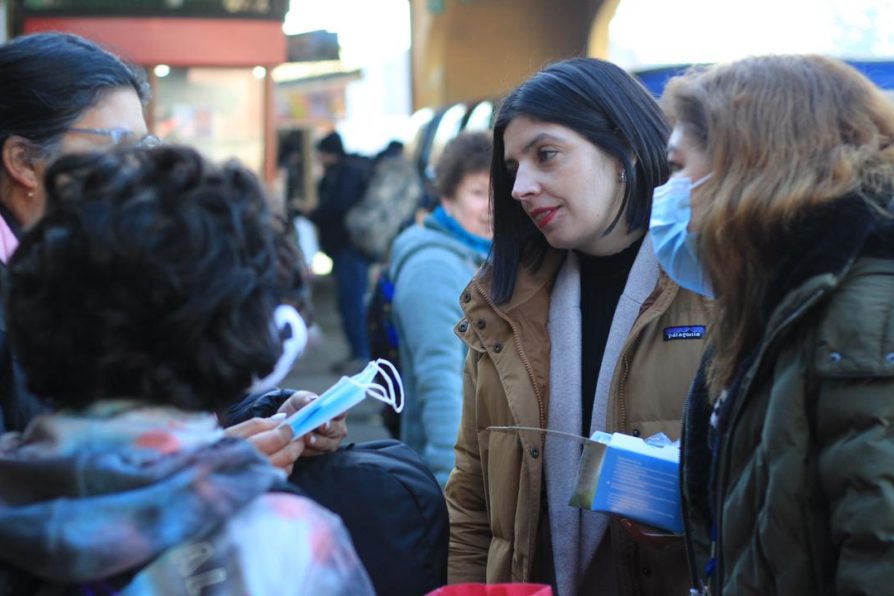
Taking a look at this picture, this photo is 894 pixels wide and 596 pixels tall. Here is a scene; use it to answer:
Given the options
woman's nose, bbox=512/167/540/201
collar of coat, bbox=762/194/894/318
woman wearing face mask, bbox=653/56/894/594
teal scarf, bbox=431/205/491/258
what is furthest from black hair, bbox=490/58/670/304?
teal scarf, bbox=431/205/491/258

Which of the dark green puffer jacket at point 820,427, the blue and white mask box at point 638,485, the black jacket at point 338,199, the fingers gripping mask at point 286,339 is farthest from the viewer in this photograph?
the black jacket at point 338,199

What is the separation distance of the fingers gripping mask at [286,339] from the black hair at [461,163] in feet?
9.43

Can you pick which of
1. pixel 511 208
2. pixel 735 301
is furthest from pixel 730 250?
pixel 511 208

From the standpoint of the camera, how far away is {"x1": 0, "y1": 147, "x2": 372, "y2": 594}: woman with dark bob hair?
1325 millimetres

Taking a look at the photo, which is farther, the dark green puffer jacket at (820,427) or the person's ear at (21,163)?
the person's ear at (21,163)

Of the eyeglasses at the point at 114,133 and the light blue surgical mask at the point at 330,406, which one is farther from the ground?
the eyeglasses at the point at 114,133

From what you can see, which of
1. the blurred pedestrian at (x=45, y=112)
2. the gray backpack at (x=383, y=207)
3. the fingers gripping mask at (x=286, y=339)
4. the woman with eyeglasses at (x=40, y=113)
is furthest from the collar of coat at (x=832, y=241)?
the gray backpack at (x=383, y=207)

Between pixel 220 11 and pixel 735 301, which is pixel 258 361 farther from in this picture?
pixel 220 11

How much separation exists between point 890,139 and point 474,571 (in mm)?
1377

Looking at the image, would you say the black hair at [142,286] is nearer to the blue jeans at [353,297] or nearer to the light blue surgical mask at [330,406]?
the light blue surgical mask at [330,406]

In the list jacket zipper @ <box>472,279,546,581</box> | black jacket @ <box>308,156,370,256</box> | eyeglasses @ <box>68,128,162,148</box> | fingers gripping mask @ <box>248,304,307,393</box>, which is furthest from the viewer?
black jacket @ <box>308,156,370,256</box>

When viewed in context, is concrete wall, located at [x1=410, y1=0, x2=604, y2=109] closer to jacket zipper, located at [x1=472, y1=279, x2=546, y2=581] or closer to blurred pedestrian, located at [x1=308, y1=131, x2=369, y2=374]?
blurred pedestrian, located at [x1=308, y1=131, x2=369, y2=374]

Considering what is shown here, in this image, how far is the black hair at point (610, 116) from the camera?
8.60ft

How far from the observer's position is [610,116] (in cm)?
262
